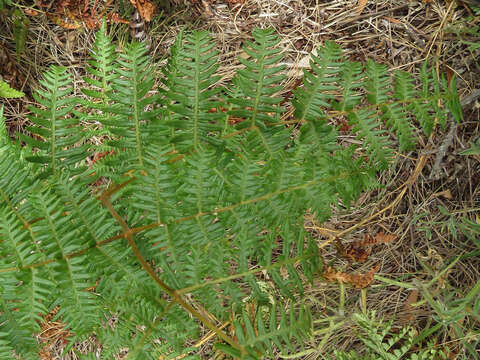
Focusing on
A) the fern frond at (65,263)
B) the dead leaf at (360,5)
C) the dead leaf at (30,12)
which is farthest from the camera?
the dead leaf at (30,12)

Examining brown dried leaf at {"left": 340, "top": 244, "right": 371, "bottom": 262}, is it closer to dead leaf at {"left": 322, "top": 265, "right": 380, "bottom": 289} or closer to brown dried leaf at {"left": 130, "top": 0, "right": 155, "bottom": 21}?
dead leaf at {"left": 322, "top": 265, "right": 380, "bottom": 289}

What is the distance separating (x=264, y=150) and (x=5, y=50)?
183 cm

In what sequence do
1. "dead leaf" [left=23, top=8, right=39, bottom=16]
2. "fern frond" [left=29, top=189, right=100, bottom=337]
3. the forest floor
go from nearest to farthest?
"fern frond" [left=29, top=189, right=100, bottom=337] < the forest floor < "dead leaf" [left=23, top=8, right=39, bottom=16]

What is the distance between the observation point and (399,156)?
2.05 meters

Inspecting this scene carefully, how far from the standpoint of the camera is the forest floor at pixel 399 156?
1.96m

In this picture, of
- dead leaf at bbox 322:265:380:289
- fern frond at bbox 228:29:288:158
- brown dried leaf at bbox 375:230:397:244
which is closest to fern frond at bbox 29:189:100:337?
fern frond at bbox 228:29:288:158

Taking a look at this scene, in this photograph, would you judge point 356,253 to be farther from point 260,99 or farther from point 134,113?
point 134,113

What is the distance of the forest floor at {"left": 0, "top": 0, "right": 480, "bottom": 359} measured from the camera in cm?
196

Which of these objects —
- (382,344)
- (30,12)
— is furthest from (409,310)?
(30,12)

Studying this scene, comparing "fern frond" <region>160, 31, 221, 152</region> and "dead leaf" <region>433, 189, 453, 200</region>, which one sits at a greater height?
"fern frond" <region>160, 31, 221, 152</region>

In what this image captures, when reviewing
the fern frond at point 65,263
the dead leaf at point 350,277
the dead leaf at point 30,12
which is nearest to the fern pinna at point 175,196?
the fern frond at point 65,263

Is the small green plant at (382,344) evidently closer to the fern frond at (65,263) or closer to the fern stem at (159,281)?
the fern stem at (159,281)

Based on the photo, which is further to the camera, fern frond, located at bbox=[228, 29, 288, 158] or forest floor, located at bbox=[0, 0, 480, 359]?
forest floor, located at bbox=[0, 0, 480, 359]

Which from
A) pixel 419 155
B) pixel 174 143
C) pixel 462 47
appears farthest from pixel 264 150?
pixel 462 47
